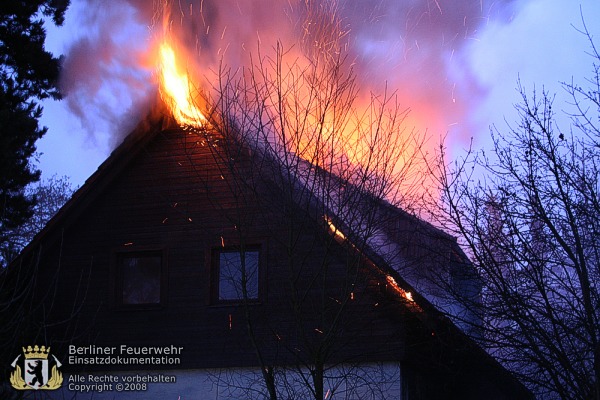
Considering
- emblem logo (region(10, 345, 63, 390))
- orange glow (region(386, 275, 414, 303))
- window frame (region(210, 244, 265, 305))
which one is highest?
window frame (region(210, 244, 265, 305))

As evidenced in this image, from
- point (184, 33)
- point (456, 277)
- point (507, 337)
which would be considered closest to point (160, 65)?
point (184, 33)

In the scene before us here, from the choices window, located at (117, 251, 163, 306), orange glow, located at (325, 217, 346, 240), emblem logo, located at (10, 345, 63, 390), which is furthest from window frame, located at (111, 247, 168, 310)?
orange glow, located at (325, 217, 346, 240)

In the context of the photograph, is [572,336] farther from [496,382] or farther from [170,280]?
[170,280]

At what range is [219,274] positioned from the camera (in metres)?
15.3

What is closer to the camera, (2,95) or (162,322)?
(162,322)

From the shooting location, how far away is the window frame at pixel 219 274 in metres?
14.7

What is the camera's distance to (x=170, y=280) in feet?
51.2

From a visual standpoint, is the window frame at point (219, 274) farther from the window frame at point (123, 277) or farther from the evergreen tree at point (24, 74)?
the evergreen tree at point (24, 74)

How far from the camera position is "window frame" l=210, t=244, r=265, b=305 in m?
14.7

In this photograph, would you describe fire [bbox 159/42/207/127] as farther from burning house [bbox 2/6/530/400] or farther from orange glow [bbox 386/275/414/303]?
orange glow [bbox 386/275/414/303]

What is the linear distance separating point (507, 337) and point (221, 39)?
23.8 ft

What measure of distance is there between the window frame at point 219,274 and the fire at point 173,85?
2261 mm

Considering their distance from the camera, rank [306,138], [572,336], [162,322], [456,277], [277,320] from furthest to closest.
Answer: [162,322], [277,320], [456,277], [572,336], [306,138]

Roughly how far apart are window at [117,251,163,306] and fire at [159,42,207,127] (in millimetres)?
2552
